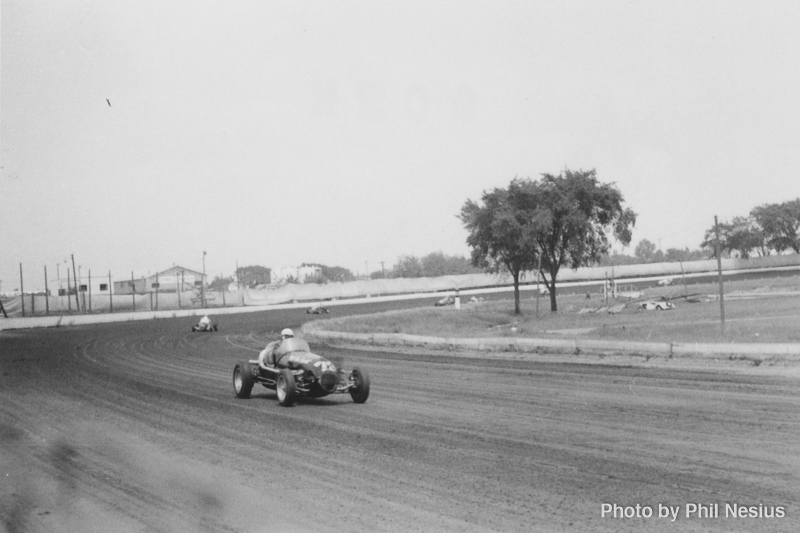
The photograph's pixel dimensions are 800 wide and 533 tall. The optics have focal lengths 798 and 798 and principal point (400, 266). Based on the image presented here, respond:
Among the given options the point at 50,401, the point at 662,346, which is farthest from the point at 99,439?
the point at 662,346

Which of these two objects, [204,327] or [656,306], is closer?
[204,327]

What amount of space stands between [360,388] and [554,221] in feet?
137

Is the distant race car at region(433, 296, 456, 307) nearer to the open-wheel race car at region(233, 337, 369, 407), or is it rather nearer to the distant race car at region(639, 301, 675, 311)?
the distant race car at region(639, 301, 675, 311)

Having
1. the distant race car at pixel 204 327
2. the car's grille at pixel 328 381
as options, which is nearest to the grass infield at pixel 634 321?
the distant race car at pixel 204 327

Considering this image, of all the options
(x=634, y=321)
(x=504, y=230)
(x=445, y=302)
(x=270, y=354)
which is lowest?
(x=634, y=321)

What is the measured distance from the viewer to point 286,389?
48.6ft

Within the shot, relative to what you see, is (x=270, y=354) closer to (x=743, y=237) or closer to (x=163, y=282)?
(x=743, y=237)

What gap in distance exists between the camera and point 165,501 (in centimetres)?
800

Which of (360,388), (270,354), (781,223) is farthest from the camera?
(781,223)

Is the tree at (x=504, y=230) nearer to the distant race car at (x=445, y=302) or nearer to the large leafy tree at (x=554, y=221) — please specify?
the large leafy tree at (x=554, y=221)

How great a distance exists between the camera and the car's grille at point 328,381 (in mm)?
14711

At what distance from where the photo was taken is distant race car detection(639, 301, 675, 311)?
1917 inches

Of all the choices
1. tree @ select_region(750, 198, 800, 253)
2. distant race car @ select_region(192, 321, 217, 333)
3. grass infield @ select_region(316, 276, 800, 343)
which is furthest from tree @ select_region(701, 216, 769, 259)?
distant race car @ select_region(192, 321, 217, 333)

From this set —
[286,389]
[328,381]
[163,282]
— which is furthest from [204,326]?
[163,282]
